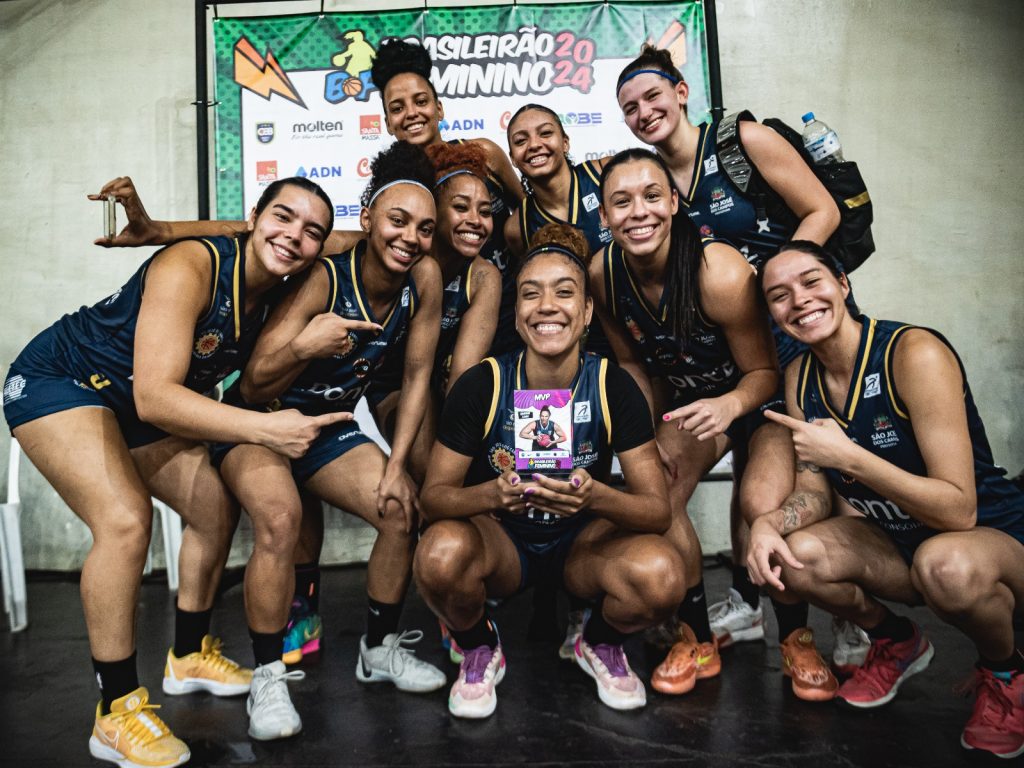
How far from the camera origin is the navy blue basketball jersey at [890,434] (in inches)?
86.2

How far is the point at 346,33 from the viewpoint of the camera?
4.47m

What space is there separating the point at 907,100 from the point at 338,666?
15.1 feet

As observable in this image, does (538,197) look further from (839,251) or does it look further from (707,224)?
(839,251)

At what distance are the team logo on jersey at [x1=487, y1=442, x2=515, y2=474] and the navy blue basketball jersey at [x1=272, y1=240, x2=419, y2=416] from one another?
0.61 metres

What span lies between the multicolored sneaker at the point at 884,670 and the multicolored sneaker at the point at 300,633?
1.96m

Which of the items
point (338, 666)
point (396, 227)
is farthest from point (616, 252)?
point (338, 666)

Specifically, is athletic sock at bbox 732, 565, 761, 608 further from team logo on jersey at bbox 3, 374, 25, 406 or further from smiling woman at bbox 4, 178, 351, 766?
team logo on jersey at bbox 3, 374, 25, 406

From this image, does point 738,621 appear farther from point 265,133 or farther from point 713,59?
point 265,133

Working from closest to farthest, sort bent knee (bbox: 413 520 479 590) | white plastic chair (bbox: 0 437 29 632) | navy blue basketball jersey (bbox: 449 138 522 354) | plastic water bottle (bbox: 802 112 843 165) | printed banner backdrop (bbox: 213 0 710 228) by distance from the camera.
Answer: bent knee (bbox: 413 520 479 590) < plastic water bottle (bbox: 802 112 843 165) < navy blue basketball jersey (bbox: 449 138 522 354) < white plastic chair (bbox: 0 437 29 632) < printed banner backdrop (bbox: 213 0 710 228)

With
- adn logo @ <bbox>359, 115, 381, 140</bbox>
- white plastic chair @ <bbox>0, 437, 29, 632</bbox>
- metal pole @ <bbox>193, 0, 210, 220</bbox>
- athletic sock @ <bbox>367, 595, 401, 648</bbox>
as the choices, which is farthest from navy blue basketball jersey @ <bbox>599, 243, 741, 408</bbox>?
white plastic chair @ <bbox>0, 437, 29, 632</bbox>

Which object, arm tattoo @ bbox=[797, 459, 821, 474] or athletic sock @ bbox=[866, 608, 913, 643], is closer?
athletic sock @ bbox=[866, 608, 913, 643]

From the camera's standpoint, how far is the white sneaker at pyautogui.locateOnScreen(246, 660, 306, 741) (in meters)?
2.25

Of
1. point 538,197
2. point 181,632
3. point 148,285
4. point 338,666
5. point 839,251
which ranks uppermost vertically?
point 538,197

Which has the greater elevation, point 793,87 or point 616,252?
point 793,87
